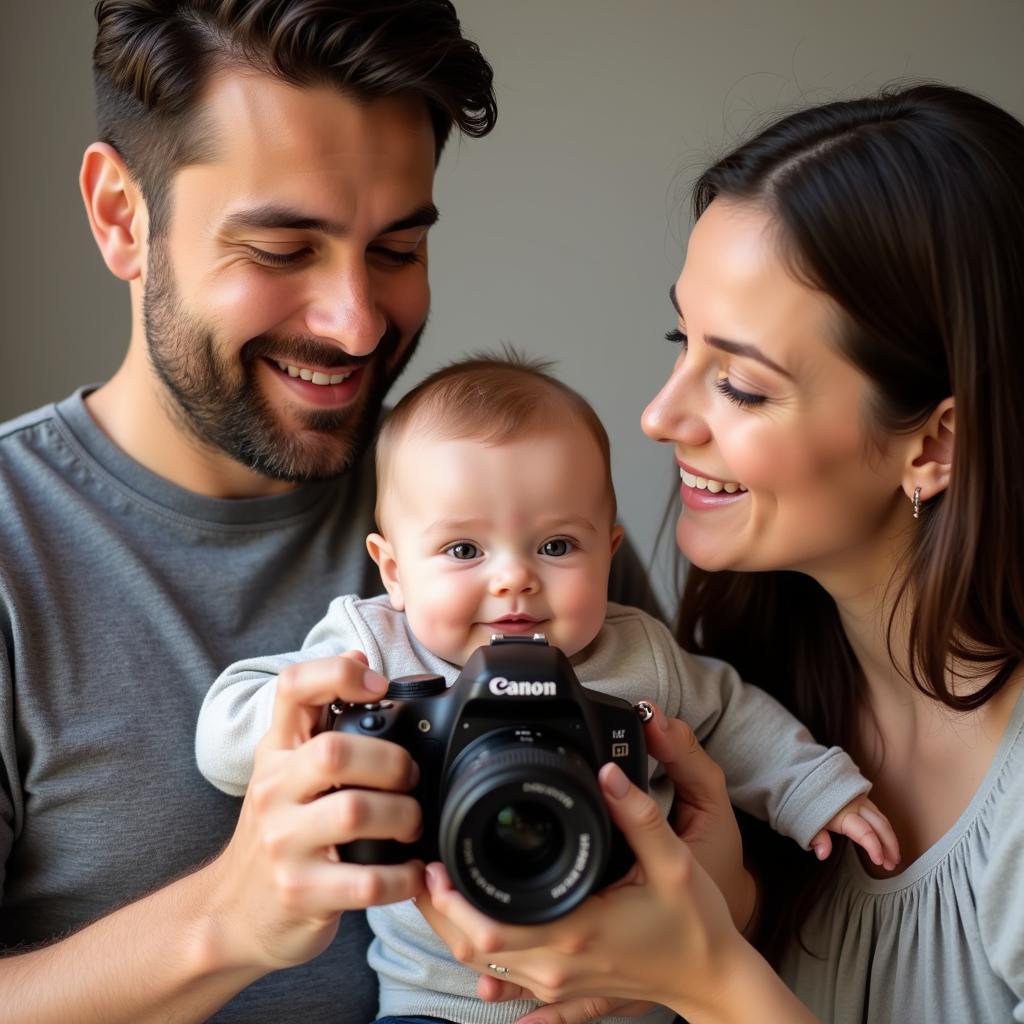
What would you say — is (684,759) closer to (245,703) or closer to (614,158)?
(245,703)

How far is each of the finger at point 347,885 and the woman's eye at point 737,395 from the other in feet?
2.03

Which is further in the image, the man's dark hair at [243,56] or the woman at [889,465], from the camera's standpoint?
the man's dark hair at [243,56]

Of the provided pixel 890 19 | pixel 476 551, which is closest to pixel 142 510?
pixel 476 551

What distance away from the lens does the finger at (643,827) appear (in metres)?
1.02

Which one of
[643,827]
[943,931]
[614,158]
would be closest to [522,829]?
[643,827]

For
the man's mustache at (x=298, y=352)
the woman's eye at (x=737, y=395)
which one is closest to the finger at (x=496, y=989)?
the woman's eye at (x=737, y=395)

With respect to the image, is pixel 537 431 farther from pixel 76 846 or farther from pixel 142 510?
pixel 76 846

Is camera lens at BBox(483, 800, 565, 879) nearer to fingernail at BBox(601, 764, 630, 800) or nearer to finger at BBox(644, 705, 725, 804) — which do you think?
fingernail at BBox(601, 764, 630, 800)

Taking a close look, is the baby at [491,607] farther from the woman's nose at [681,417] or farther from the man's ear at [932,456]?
the man's ear at [932,456]

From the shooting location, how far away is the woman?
1.28 metres

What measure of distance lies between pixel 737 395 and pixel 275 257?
59 centimetres

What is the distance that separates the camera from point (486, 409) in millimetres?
1318

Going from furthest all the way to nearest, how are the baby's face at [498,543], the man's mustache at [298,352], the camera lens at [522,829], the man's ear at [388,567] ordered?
the man's mustache at [298,352]
the man's ear at [388,567]
the baby's face at [498,543]
the camera lens at [522,829]

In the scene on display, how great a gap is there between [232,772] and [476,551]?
369mm
